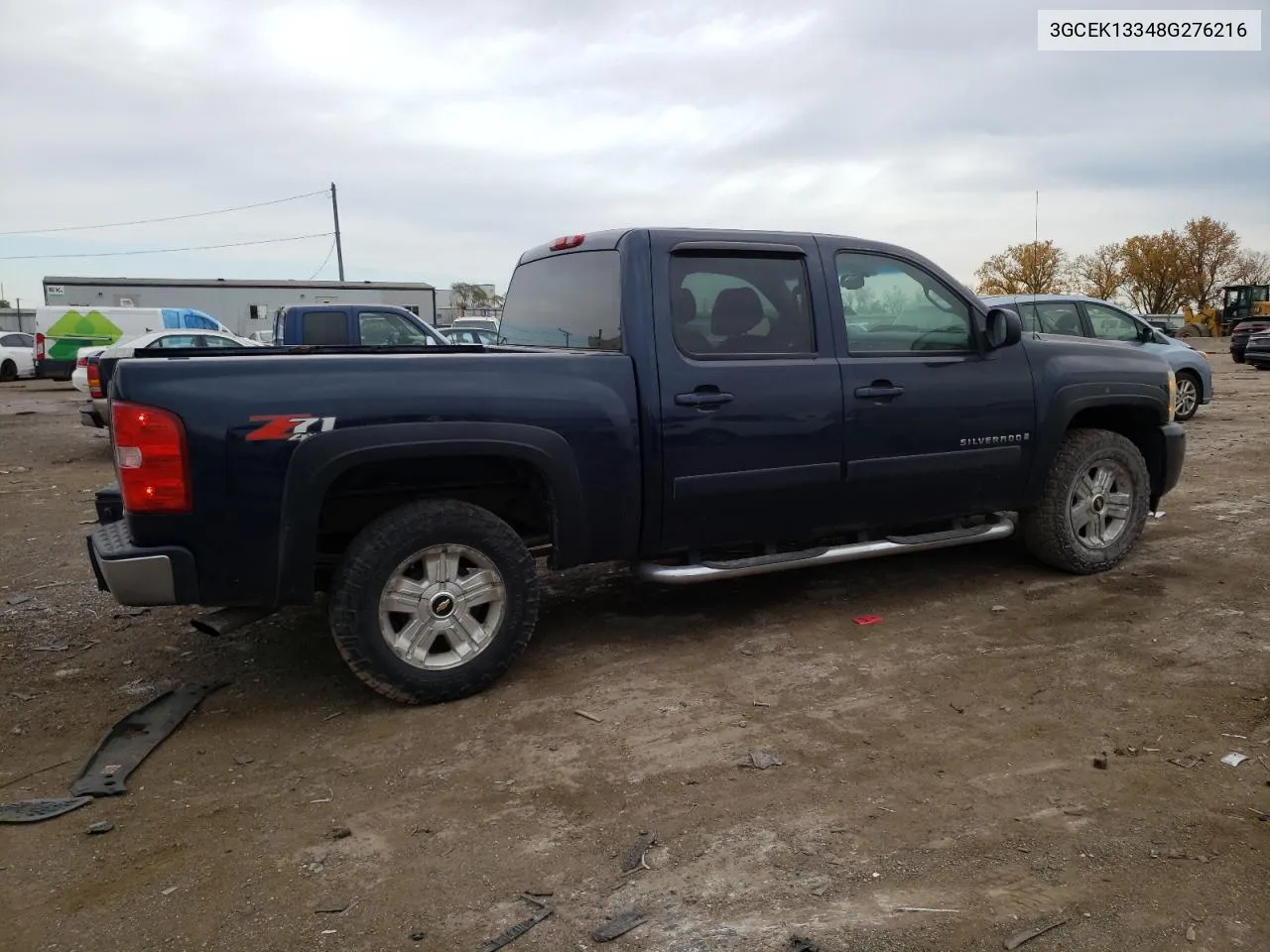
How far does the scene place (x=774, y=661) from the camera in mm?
4238

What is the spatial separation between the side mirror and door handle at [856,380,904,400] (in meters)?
0.67

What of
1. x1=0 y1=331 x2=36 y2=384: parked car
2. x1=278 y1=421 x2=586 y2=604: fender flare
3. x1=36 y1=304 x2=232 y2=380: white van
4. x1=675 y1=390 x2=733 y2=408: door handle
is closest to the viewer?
x1=278 y1=421 x2=586 y2=604: fender flare

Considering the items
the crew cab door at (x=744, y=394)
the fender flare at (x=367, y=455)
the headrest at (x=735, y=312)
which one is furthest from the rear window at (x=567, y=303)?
the fender flare at (x=367, y=455)

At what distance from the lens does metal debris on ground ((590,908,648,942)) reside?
238 centimetres

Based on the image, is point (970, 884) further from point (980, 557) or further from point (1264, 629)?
point (980, 557)

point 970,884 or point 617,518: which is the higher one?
point 617,518

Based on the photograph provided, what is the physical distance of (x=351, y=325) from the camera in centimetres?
1179

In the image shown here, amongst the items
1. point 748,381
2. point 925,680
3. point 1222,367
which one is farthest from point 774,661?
point 1222,367

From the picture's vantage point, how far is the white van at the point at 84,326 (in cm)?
2238

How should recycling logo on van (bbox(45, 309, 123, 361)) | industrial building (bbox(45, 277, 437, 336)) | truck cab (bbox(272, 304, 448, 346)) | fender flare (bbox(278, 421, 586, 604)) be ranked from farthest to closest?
1. industrial building (bbox(45, 277, 437, 336))
2. recycling logo on van (bbox(45, 309, 123, 361))
3. truck cab (bbox(272, 304, 448, 346))
4. fender flare (bbox(278, 421, 586, 604))

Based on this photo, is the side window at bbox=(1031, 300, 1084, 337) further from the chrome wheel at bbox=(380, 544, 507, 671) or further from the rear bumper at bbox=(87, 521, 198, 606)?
the rear bumper at bbox=(87, 521, 198, 606)

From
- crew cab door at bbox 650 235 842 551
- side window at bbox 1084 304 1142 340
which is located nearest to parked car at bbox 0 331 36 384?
side window at bbox 1084 304 1142 340

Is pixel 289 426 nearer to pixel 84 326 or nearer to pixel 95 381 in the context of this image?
pixel 95 381

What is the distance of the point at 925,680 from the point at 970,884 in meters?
1.49
